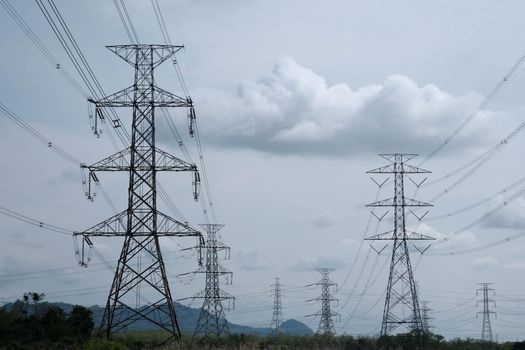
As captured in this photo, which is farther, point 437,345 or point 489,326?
point 489,326

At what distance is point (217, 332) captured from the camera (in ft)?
262

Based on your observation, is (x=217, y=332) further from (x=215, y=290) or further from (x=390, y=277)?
(x=390, y=277)

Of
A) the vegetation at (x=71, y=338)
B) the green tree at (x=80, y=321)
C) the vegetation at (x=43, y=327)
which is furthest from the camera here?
the green tree at (x=80, y=321)

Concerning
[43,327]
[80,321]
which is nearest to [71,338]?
[43,327]

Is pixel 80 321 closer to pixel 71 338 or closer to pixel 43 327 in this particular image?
pixel 43 327

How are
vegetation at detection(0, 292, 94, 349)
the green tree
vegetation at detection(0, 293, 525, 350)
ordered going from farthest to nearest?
the green tree → vegetation at detection(0, 292, 94, 349) → vegetation at detection(0, 293, 525, 350)

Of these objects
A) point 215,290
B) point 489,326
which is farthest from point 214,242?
point 489,326

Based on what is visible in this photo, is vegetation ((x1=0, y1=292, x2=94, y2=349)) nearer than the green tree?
Yes

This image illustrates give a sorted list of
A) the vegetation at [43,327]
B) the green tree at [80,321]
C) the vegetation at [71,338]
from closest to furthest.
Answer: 1. the vegetation at [71,338]
2. the vegetation at [43,327]
3. the green tree at [80,321]

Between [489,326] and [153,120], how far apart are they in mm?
67668

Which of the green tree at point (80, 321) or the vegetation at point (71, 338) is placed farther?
the green tree at point (80, 321)

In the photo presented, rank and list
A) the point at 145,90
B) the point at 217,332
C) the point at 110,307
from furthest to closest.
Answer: the point at 217,332, the point at 145,90, the point at 110,307

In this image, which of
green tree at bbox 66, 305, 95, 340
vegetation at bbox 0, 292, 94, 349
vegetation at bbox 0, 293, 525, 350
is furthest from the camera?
green tree at bbox 66, 305, 95, 340

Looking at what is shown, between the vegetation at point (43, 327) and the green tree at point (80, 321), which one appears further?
the green tree at point (80, 321)
